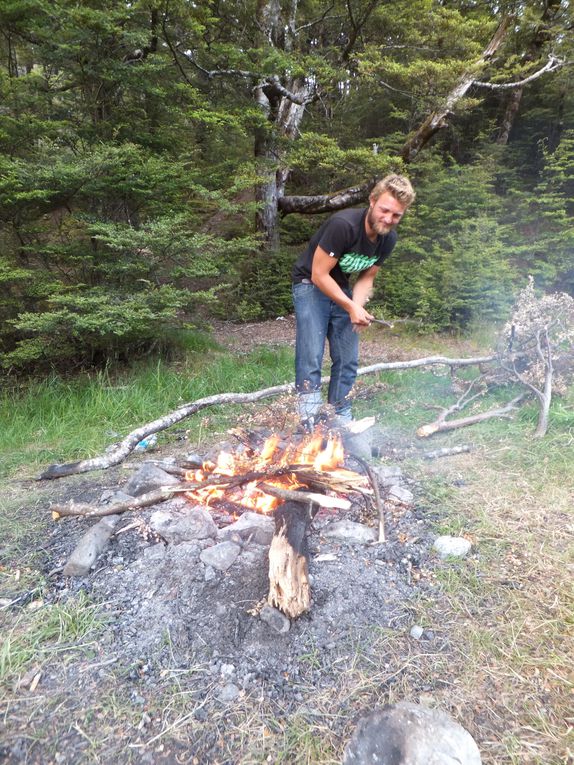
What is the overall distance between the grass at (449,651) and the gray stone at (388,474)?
0.12 metres

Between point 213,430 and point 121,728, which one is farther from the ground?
point 121,728

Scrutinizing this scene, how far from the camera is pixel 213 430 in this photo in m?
3.95

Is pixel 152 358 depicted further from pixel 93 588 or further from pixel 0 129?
pixel 93 588

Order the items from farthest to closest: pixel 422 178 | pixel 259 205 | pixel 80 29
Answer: pixel 422 178
pixel 259 205
pixel 80 29

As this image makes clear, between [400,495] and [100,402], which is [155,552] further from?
[100,402]

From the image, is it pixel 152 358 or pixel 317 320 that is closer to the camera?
pixel 317 320

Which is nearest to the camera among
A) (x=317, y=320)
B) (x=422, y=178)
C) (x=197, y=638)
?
(x=197, y=638)

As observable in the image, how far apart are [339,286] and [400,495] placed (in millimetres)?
1505

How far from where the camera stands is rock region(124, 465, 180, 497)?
264 cm

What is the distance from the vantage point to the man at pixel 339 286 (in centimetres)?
274

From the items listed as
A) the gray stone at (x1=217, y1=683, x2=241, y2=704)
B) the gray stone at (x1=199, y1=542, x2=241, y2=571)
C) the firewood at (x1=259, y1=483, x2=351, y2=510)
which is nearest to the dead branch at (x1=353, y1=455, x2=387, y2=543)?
the firewood at (x1=259, y1=483, x2=351, y2=510)

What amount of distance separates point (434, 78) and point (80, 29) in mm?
4781

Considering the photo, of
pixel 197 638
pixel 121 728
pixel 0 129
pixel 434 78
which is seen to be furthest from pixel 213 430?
pixel 434 78

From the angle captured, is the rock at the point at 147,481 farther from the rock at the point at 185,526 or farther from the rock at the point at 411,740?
the rock at the point at 411,740
